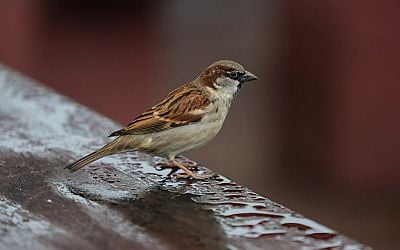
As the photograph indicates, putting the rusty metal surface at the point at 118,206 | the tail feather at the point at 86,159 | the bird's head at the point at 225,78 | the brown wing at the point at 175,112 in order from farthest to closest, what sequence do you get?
the bird's head at the point at 225,78 → the brown wing at the point at 175,112 → the tail feather at the point at 86,159 → the rusty metal surface at the point at 118,206

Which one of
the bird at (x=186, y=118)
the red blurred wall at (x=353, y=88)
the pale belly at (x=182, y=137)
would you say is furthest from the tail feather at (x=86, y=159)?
the red blurred wall at (x=353, y=88)

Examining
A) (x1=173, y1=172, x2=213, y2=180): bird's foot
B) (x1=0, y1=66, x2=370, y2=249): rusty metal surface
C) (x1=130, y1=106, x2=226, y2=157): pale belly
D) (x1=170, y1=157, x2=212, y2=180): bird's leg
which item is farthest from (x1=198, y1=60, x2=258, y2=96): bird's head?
(x1=173, y1=172, x2=213, y2=180): bird's foot

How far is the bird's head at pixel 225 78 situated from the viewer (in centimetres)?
394

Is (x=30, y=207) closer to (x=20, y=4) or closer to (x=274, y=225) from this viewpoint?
(x=274, y=225)

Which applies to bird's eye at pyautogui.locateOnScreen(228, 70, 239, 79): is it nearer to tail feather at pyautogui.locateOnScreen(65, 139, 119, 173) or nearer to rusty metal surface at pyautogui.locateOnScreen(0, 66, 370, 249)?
rusty metal surface at pyautogui.locateOnScreen(0, 66, 370, 249)

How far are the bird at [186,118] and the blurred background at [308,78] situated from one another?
4.18 meters

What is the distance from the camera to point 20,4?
25.6ft

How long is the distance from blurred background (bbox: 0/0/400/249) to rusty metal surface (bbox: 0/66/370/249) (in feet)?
15.1

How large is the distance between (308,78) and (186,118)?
5.06 metres

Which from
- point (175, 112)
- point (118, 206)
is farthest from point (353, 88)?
point (118, 206)

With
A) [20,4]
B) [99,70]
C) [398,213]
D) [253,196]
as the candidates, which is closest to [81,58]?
[99,70]

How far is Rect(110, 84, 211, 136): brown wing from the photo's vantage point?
3.66 m

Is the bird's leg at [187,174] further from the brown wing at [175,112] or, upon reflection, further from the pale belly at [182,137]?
the brown wing at [175,112]

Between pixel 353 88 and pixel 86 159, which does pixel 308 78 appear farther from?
pixel 86 159
